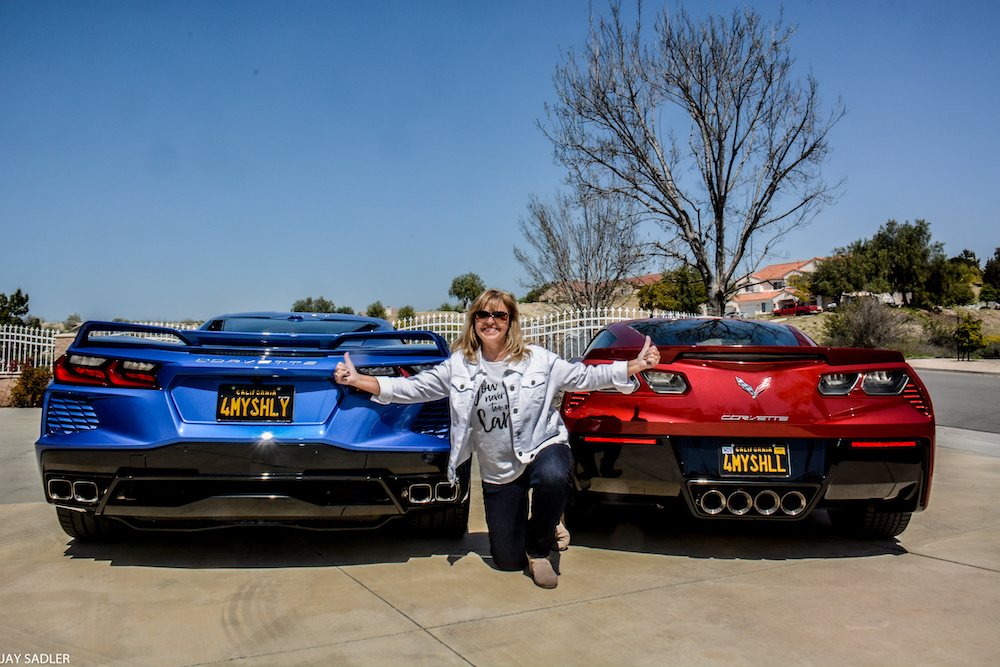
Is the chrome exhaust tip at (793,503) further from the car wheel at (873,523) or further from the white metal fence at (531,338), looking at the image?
the white metal fence at (531,338)

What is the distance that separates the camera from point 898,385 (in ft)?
11.5

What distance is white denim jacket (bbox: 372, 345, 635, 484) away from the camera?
3.25 m

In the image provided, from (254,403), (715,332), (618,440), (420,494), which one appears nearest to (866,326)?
(715,332)

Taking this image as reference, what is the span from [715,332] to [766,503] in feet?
4.83

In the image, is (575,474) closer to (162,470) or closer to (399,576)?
(399,576)

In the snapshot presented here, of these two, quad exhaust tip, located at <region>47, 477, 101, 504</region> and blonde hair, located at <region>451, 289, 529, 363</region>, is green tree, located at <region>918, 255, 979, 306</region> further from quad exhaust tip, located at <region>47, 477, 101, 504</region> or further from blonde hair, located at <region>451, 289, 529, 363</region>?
quad exhaust tip, located at <region>47, 477, 101, 504</region>

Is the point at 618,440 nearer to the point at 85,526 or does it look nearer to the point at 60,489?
the point at 60,489

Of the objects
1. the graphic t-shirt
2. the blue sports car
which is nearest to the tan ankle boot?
the graphic t-shirt

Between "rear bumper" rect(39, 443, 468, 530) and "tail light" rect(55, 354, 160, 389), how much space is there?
0.31 meters

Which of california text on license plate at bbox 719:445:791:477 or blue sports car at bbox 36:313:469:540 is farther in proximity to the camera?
california text on license plate at bbox 719:445:791:477

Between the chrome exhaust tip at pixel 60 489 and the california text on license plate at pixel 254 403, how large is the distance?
76 cm

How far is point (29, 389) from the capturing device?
12.4 metres

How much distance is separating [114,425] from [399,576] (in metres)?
1.46

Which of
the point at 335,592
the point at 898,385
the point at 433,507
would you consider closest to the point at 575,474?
the point at 433,507
